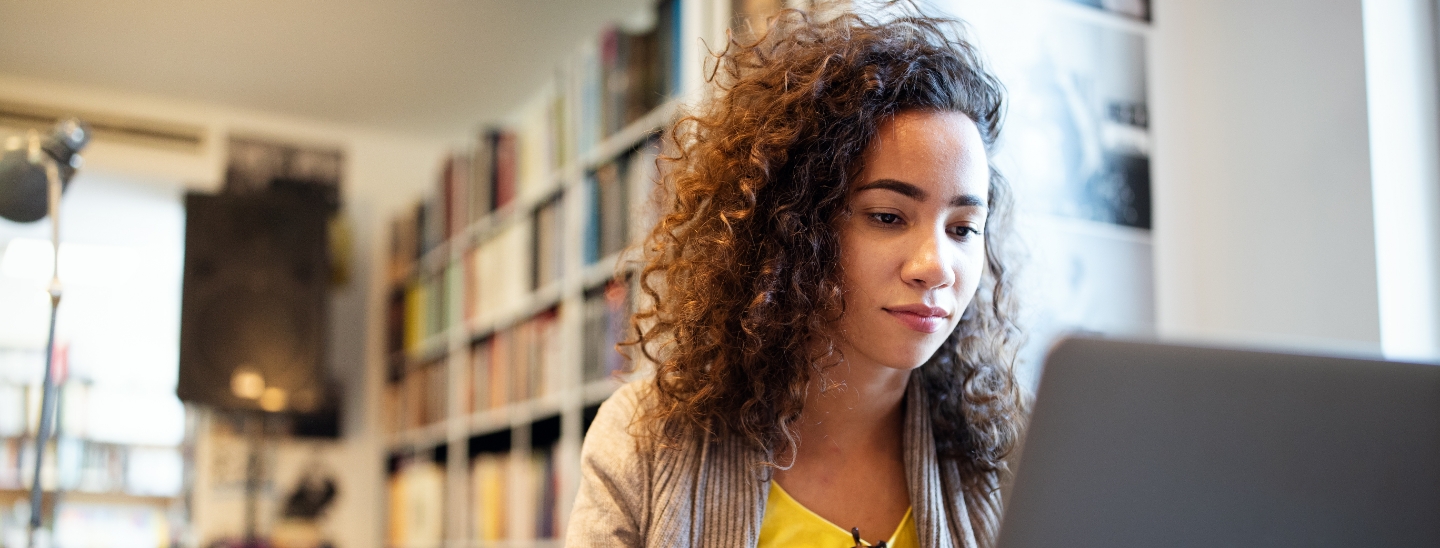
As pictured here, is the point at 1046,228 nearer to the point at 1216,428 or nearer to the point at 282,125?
the point at 1216,428

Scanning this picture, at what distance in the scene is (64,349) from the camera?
11.9ft

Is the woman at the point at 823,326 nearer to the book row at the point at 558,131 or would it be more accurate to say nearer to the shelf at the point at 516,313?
the book row at the point at 558,131

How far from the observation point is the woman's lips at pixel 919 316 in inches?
35.9

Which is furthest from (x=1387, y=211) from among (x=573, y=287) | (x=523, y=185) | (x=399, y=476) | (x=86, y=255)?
(x=86, y=255)

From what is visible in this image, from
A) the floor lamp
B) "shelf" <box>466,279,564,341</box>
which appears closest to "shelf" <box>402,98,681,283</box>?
"shelf" <box>466,279,564,341</box>

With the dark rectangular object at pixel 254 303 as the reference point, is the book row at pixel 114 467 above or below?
below

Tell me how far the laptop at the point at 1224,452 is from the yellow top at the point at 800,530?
36cm

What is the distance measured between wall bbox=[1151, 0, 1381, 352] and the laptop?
0.88m

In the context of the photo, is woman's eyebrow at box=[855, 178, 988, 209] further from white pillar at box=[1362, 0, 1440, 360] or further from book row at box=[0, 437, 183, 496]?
book row at box=[0, 437, 183, 496]

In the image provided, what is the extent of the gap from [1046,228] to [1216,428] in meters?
0.99

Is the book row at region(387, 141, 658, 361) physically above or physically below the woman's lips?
above

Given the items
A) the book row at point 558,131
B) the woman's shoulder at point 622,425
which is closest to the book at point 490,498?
the book row at point 558,131

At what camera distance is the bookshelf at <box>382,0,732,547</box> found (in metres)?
2.35

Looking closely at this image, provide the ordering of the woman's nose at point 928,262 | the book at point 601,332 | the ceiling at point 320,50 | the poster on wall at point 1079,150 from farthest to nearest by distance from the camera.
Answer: the ceiling at point 320,50 < the book at point 601,332 < the poster on wall at point 1079,150 < the woman's nose at point 928,262
